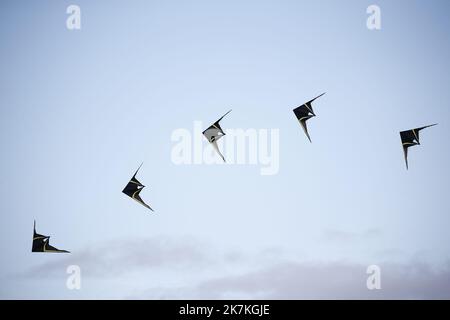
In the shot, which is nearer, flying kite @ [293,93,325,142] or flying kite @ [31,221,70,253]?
flying kite @ [31,221,70,253]

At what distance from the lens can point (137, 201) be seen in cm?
2223

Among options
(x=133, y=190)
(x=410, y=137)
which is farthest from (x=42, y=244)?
(x=410, y=137)

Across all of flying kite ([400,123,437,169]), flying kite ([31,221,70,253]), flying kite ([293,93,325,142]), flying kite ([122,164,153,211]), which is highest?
flying kite ([293,93,325,142])

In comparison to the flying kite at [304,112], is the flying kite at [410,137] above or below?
below

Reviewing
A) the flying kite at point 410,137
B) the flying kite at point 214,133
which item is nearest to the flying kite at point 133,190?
the flying kite at point 214,133

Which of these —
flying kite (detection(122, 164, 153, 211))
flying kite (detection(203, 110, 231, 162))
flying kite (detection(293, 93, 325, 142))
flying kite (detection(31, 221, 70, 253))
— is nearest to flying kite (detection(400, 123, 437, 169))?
flying kite (detection(293, 93, 325, 142))

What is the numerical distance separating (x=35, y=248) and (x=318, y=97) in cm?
1231

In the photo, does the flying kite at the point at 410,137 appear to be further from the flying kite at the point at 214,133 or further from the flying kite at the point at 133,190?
the flying kite at the point at 133,190

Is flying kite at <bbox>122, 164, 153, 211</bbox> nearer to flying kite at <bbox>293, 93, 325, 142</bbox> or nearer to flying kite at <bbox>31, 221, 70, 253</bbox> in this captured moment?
flying kite at <bbox>31, 221, 70, 253</bbox>

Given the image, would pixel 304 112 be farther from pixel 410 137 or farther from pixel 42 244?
pixel 42 244

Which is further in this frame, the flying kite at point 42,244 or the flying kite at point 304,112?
the flying kite at point 304,112
